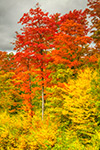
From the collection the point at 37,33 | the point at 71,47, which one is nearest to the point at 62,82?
the point at 71,47

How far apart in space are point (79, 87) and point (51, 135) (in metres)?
4.67

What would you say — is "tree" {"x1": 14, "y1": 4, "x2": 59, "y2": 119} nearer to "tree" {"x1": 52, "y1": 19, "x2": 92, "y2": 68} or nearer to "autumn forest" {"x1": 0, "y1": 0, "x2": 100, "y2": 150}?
"autumn forest" {"x1": 0, "y1": 0, "x2": 100, "y2": 150}

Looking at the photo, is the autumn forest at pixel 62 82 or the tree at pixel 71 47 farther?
the tree at pixel 71 47

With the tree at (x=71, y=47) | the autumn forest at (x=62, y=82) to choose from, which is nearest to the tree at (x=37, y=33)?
the autumn forest at (x=62, y=82)

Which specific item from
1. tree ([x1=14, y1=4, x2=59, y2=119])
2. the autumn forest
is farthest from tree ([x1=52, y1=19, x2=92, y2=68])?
tree ([x1=14, y1=4, x2=59, y2=119])

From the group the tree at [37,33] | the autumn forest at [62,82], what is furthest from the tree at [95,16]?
the tree at [37,33]

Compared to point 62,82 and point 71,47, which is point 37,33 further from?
point 62,82

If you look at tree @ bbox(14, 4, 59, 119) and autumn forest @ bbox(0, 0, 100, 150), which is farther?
tree @ bbox(14, 4, 59, 119)

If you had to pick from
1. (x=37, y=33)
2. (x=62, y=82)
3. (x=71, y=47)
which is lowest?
(x=62, y=82)

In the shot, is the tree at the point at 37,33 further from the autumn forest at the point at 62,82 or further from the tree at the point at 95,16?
the tree at the point at 95,16

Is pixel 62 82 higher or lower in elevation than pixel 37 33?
lower

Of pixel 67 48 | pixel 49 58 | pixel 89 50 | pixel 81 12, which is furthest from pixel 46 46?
pixel 81 12

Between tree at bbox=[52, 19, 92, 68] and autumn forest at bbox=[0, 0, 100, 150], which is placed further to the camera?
tree at bbox=[52, 19, 92, 68]

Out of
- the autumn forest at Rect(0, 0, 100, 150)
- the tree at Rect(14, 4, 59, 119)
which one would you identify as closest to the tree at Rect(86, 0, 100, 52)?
the autumn forest at Rect(0, 0, 100, 150)
